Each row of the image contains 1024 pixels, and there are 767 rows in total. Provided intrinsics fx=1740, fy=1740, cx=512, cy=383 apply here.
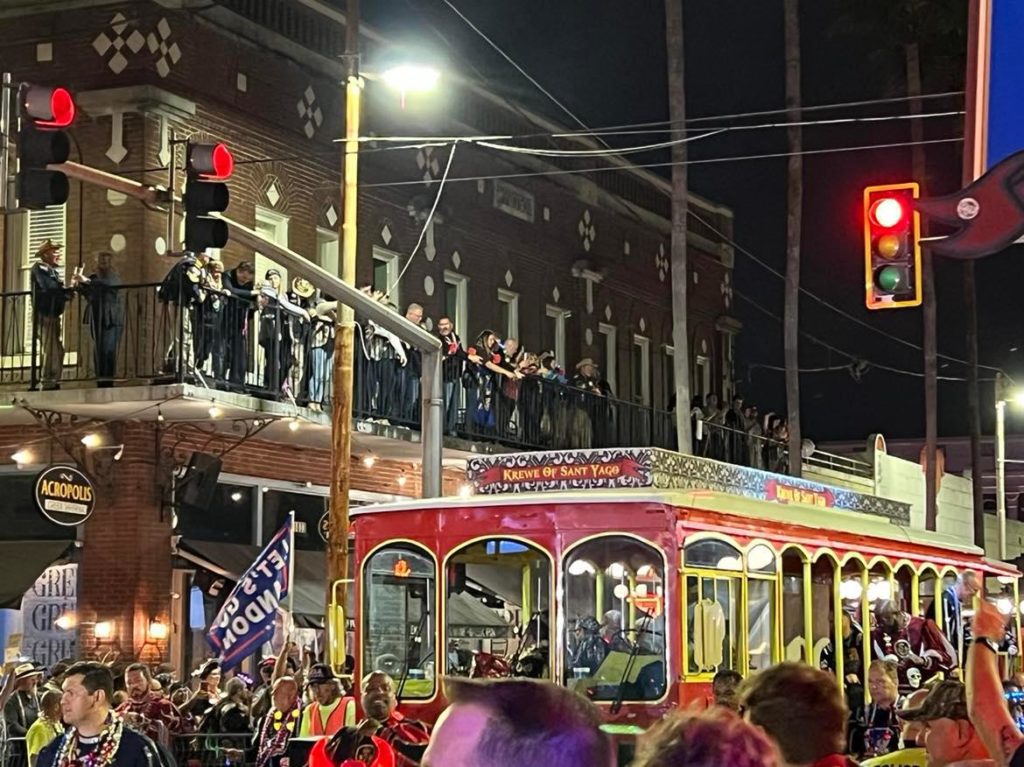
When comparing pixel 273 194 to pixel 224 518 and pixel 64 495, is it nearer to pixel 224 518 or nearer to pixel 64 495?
pixel 224 518

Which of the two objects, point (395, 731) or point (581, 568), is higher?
point (581, 568)

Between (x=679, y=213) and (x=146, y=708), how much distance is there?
1610cm

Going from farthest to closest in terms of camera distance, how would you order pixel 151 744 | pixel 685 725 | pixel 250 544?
1. pixel 250 544
2. pixel 151 744
3. pixel 685 725

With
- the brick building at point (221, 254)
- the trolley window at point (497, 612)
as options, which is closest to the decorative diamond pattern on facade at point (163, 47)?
the brick building at point (221, 254)

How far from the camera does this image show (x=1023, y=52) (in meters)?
8.02

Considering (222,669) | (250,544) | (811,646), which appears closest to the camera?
(811,646)

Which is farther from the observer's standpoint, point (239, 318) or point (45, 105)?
point (239, 318)

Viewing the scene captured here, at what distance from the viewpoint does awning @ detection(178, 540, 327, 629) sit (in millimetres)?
21766

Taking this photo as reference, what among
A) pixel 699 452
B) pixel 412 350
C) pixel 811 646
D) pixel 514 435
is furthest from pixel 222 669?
pixel 699 452

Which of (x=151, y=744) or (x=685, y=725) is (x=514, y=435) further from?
(x=685, y=725)

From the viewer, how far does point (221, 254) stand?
22562 millimetres

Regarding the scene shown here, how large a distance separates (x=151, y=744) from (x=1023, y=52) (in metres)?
5.08

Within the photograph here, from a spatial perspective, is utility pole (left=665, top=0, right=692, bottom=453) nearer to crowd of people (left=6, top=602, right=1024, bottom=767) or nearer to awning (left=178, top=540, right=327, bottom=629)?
awning (left=178, top=540, right=327, bottom=629)

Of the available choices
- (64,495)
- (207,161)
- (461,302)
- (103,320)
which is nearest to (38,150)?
(207,161)
